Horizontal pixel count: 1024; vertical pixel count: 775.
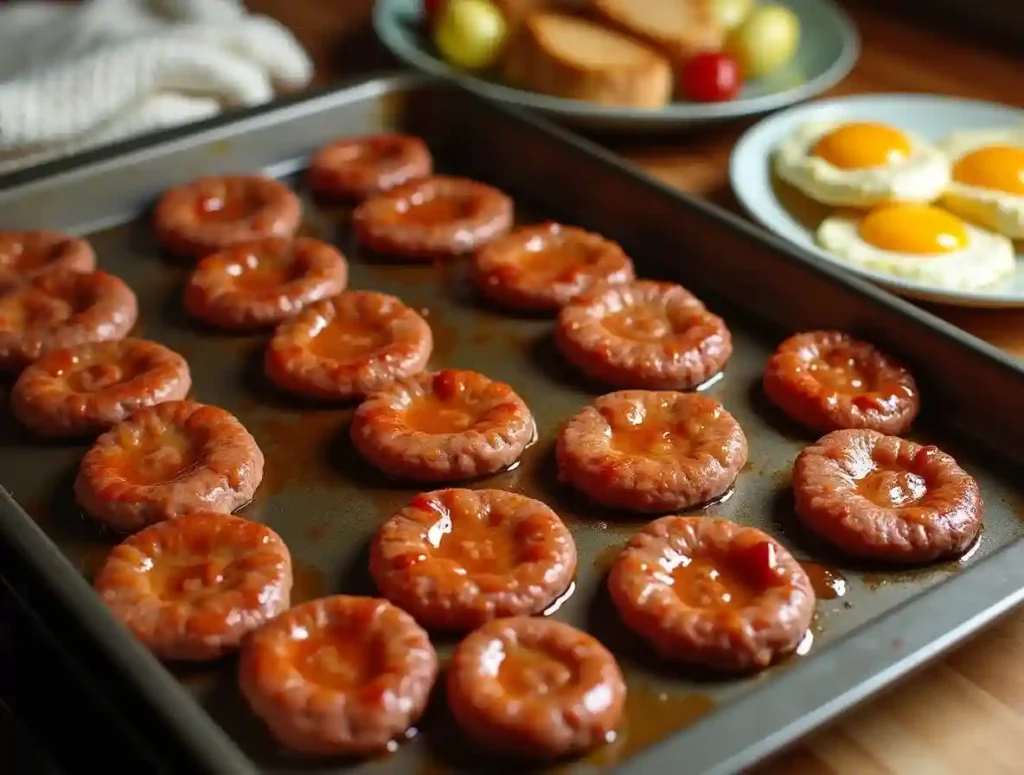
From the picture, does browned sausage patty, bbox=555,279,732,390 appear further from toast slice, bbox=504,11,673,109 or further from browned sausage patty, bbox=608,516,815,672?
toast slice, bbox=504,11,673,109

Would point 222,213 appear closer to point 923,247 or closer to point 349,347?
point 349,347

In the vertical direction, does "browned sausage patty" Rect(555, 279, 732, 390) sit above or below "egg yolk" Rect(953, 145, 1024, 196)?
below

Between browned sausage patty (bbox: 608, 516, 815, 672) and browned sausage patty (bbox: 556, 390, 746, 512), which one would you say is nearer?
browned sausage patty (bbox: 608, 516, 815, 672)

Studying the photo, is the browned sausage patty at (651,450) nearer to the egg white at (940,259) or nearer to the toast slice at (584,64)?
the egg white at (940,259)

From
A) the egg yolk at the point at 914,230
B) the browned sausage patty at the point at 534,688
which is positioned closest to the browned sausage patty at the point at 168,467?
the browned sausage patty at the point at 534,688

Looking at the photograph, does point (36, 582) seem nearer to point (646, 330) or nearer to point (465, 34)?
point (646, 330)

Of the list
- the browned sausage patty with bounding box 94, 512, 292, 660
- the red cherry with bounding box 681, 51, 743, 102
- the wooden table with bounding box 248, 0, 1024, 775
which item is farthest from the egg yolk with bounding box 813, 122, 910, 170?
the browned sausage patty with bounding box 94, 512, 292, 660

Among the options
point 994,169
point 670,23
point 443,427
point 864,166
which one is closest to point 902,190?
point 864,166
